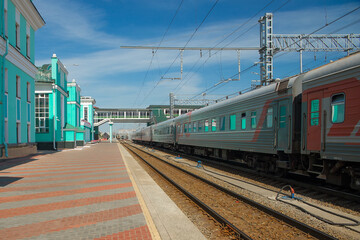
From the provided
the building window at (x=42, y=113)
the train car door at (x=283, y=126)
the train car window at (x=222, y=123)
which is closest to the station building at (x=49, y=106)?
the building window at (x=42, y=113)

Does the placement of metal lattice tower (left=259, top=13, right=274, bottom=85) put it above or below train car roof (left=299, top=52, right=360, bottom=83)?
above

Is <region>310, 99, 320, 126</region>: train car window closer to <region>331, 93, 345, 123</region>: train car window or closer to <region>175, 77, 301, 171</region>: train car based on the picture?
<region>331, 93, 345, 123</region>: train car window

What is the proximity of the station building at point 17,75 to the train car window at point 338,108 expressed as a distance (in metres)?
19.1

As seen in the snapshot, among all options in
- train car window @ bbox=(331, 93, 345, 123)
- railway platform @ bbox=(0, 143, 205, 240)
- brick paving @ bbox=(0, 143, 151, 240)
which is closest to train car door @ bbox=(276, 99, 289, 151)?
train car window @ bbox=(331, 93, 345, 123)

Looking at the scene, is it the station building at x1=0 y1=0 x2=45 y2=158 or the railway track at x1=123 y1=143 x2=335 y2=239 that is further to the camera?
the station building at x1=0 y1=0 x2=45 y2=158

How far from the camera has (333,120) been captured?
7988 millimetres

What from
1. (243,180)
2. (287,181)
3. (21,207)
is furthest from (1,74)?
(287,181)

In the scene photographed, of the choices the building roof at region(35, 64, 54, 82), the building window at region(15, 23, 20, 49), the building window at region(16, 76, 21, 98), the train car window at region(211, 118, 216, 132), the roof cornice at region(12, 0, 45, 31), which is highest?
the roof cornice at region(12, 0, 45, 31)

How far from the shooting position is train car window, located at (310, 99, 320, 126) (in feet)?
28.0

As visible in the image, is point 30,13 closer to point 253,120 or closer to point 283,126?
point 253,120

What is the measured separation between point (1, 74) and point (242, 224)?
19.1m

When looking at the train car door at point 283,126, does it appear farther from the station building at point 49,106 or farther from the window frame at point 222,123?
the station building at point 49,106

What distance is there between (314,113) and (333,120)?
0.74 metres

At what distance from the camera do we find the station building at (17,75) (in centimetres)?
1964
